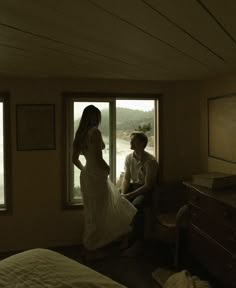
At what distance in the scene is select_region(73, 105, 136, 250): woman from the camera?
9.82ft

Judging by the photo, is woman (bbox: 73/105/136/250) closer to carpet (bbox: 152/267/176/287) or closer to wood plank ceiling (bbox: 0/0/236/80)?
carpet (bbox: 152/267/176/287)

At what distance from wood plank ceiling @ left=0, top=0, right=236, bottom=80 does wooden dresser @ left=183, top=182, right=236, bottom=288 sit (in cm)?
104

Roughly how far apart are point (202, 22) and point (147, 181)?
2.13 metres

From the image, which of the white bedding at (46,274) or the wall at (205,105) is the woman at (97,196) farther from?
the white bedding at (46,274)

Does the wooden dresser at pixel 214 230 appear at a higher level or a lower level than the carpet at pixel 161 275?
higher

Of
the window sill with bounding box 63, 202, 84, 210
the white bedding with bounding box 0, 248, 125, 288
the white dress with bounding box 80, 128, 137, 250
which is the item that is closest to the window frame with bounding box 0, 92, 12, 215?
the window sill with bounding box 63, 202, 84, 210

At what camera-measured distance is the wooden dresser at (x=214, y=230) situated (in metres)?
2.21

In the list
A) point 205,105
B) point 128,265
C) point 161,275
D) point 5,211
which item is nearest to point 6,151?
point 5,211

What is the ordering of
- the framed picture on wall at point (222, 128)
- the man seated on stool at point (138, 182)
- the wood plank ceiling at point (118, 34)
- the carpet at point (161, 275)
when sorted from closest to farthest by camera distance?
the wood plank ceiling at point (118, 34) → the carpet at point (161, 275) → the framed picture on wall at point (222, 128) → the man seated on stool at point (138, 182)

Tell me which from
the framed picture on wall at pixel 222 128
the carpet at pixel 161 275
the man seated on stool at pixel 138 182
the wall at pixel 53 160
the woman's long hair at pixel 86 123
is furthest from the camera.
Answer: the wall at pixel 53 160

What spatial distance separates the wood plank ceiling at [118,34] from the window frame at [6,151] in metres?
0.76

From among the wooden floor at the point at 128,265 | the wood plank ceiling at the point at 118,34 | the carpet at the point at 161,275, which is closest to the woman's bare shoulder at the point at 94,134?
the wood plank ceiling at the point at 118,34

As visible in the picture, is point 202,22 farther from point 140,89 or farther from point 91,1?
point 140,89

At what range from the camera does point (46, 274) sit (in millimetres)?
1500
